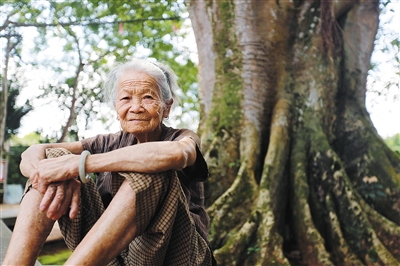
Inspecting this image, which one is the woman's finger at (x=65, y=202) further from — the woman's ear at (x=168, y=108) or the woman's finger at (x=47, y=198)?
the woman's ear at (x=168, y=108)

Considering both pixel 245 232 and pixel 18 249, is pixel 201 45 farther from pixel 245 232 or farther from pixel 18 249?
pixel 18 249

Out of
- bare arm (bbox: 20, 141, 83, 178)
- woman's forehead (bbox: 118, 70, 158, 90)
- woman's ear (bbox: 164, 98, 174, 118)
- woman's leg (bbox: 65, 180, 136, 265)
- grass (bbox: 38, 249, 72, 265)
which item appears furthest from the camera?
grass (bbox: 38, 249, 72, 265)

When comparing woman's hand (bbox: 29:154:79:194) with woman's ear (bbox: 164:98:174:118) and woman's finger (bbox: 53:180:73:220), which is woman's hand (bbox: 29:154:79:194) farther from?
woman's ear (bbox: 164:98:174:118)

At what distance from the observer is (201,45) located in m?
4.57

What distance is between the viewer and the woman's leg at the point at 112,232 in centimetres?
151

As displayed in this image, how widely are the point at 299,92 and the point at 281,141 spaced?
60cm

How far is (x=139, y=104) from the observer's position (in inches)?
80.4

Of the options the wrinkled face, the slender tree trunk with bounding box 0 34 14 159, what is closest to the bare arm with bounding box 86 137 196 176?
the wrinkled face

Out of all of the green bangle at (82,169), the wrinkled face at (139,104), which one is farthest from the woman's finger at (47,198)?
the wrinkled face at (139,104)

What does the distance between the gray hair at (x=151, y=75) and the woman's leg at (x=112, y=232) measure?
73 cm

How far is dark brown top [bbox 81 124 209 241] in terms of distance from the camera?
1.96 m

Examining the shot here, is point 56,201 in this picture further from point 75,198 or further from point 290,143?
point 290,143

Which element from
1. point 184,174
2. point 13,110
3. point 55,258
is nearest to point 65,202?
point 184,174

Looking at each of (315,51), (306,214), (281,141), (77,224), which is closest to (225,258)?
(306,214)
